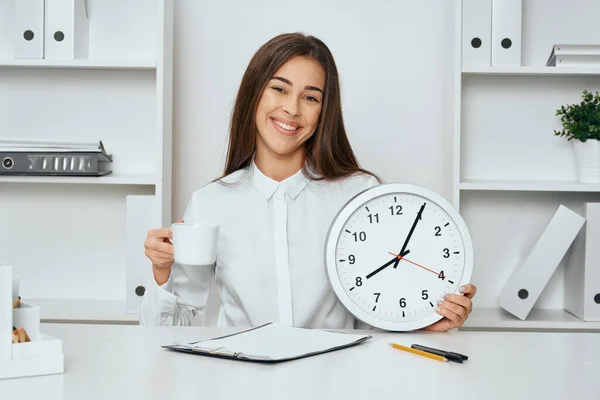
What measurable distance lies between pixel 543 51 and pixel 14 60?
1.85 metres

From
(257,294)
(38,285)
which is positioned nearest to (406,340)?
(257,294)

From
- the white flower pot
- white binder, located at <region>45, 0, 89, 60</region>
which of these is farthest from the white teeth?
the white flower pot

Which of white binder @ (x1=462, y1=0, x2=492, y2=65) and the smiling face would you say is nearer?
the smiling face

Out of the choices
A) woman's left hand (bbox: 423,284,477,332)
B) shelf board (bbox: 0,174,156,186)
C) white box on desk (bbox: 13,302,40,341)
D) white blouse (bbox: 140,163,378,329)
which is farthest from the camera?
shelf board (bbox: 0,174,156,186)

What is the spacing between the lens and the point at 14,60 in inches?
99.3

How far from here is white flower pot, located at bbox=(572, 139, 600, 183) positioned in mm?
2576

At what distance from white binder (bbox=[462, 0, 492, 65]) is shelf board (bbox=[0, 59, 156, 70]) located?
104 centimetres

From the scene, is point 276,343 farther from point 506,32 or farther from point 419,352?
point 506,32

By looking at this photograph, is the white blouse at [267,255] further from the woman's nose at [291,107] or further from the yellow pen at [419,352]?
the yellow pen at [419,352]

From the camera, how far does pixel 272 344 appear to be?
1.23 m

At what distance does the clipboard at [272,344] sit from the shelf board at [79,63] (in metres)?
1.43

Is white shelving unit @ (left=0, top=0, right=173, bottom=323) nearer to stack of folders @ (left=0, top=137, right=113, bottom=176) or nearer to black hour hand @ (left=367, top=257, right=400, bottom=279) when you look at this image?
stack of folders @ (left=0, top=137, right=113, bottom=176)

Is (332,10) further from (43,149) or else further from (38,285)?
(38,285)

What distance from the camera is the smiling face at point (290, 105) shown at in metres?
1.94
